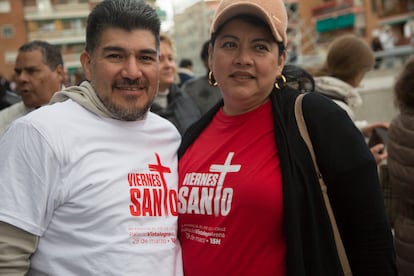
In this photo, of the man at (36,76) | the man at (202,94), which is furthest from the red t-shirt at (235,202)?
the man at (36,76)

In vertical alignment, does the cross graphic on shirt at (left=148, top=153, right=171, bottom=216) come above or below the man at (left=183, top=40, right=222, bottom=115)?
below

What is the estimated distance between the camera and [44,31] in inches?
2265

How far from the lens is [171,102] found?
13.1 ft

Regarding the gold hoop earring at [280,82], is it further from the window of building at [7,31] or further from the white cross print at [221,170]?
the window of building at [7,31]

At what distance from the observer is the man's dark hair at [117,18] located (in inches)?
86.0

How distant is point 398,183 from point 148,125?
1.66 m

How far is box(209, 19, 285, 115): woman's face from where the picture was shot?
7.34ft

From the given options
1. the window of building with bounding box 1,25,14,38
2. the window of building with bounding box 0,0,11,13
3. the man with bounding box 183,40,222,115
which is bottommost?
the man with bounding box 183,40,222,115

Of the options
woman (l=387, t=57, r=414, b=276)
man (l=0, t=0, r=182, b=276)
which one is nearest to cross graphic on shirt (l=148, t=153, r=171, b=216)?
man (l=0, t=0, r=182, b=276)

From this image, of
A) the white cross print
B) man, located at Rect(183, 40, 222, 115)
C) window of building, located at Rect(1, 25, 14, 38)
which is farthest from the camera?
window of building, located at Rect(1, 25, 14, 38)

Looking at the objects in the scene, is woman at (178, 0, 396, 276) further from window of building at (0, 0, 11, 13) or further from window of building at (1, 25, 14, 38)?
window of building at (0, 0, 11, 13)

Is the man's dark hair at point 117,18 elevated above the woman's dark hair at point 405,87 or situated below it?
above

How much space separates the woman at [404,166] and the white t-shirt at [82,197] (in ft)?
5.18

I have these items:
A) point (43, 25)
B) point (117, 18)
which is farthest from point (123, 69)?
point (43, 25)
